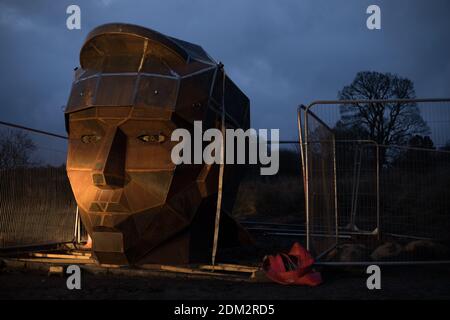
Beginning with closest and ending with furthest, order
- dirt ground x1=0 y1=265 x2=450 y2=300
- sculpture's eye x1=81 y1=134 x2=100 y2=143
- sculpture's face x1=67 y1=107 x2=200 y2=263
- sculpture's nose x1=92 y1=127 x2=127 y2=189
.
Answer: dirt ground x1=0 y1=265 x2=450 y2=300 → sculpture's nose x1=92 y1=127 x2=127 y2=189 → sculpture's face x1=67 y1=107 x2=200 y2=263 → sculpture's eye x1=81 y1=134 x2=100 y2=143

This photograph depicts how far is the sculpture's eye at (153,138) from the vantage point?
842 cm

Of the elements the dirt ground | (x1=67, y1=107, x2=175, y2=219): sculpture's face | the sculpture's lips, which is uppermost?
(x1=67, y1=107, x2=175, y2=219): sculpture's face

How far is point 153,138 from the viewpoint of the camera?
27.8 ft

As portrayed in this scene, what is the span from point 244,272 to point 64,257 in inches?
155

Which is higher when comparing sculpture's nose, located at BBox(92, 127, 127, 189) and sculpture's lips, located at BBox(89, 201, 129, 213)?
sculpture's nose, located at BBox(92, 127, 127, 189)

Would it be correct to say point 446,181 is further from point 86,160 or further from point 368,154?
point 86,160

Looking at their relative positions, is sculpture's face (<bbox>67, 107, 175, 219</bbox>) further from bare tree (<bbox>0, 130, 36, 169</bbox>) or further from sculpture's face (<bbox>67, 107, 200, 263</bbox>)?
bare tree (<bbox>0, 130, 36, 169</bbox>)

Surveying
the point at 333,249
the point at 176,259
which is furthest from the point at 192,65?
the point at 333,249

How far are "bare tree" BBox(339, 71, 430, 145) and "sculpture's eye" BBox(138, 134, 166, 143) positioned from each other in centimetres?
524

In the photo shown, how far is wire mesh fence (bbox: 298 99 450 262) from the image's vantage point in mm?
8969

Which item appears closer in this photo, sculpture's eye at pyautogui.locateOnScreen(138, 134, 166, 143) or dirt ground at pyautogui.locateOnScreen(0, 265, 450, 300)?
dirt ground at pyautogui.locateOnScreen(0, 265, 450, 300)

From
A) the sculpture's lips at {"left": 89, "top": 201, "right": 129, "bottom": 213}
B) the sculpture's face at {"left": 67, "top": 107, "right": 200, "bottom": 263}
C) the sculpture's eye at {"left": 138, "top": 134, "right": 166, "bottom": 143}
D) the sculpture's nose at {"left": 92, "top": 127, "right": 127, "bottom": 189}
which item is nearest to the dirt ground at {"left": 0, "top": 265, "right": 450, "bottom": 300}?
the sculpture's face at {"left": 67, "top": 107, "right": 200, "bottom": 263}

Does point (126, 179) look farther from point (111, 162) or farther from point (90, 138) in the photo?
point (90, 138)

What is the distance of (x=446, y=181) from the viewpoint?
9406 mm
